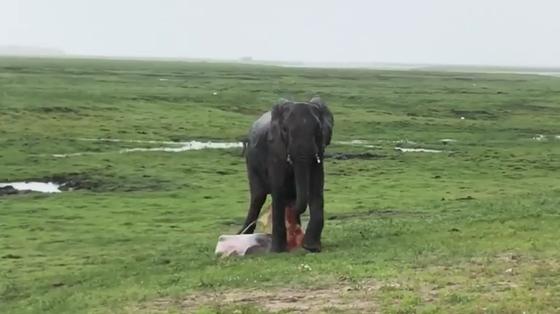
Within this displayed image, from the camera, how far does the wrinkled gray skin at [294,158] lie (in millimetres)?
16688

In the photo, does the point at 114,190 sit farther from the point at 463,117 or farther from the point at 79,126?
the point at 463,117

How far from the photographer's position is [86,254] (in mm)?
20391

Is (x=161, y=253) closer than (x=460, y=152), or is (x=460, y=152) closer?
(x=161, y=253)

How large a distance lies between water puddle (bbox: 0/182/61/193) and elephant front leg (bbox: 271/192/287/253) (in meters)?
15.4

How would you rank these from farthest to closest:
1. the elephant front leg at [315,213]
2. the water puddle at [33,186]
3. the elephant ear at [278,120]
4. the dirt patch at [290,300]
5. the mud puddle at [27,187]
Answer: the water puddle at [33,186], the mud puddle at [27,187], the elephant front leg at [315,213], the elephant ear at [278,120], the dirt patch at [290,300]

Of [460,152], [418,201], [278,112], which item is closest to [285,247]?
[278,112]

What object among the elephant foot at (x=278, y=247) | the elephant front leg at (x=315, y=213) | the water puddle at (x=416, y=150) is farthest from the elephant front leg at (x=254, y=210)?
the water puddle at (x=416, y=150)

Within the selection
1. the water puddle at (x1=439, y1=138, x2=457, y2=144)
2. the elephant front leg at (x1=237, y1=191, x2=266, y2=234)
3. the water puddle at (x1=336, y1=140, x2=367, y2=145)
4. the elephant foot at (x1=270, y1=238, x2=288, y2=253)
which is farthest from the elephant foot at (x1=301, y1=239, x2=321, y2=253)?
the water puddle at (x1=439, y1=138, x2=457, y2=144)

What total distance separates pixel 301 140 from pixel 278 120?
2.76 ft

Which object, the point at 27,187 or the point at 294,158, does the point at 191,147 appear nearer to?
the point at 27,187

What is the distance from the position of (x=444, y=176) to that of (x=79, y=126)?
2142 cm

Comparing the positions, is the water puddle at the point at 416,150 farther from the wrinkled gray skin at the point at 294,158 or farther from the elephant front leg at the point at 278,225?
the elephant front leg at the point at 278,225

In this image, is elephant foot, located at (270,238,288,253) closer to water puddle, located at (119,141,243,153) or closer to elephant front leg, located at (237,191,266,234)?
elephant front leg, located at (237,191,266,234)

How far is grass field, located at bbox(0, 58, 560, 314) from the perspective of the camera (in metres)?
13.5
